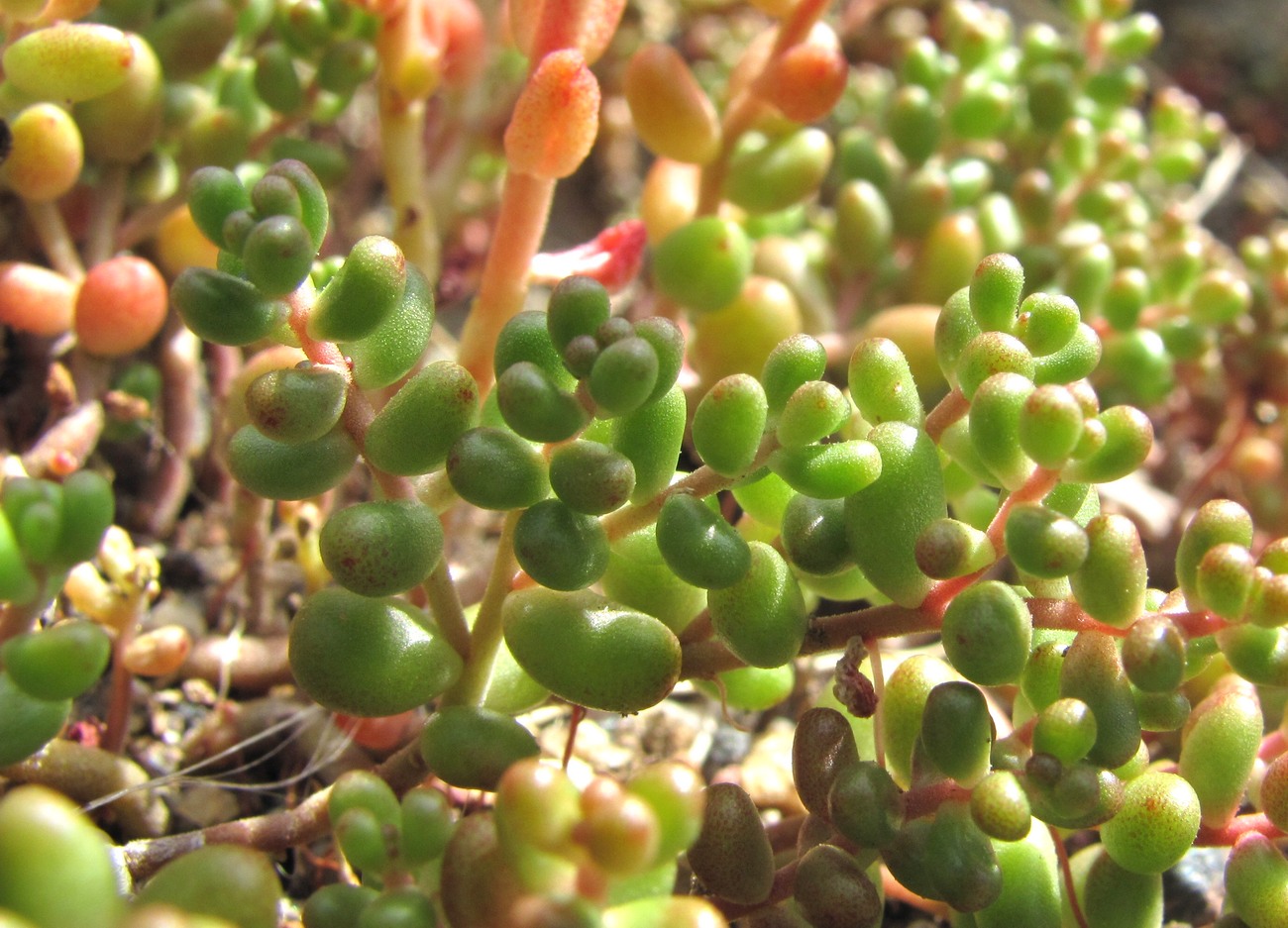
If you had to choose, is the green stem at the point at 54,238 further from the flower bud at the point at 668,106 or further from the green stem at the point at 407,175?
the flower bud at the point at 668,106

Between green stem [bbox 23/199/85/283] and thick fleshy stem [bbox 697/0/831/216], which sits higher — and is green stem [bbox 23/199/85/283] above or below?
below

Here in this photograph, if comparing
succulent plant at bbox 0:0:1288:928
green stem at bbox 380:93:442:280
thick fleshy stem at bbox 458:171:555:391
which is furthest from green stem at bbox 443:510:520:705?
green stem at bbox 380:93:442:280

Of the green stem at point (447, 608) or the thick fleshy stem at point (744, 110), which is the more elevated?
the thick fleshy stem at point (744, 110)

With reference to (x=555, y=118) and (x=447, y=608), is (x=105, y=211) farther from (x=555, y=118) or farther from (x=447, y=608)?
(x=447, y=608)

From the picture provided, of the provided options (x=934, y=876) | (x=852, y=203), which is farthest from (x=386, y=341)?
(x=852, y=203)

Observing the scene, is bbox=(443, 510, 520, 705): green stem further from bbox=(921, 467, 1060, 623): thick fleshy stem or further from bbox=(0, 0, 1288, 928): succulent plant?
bbox=(921, 467, 1060, 623): thick fleshy stem

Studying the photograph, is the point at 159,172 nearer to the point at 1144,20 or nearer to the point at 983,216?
the point at 983,216

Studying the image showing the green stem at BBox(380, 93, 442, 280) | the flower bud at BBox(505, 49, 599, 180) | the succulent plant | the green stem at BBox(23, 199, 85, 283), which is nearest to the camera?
the succulent plant

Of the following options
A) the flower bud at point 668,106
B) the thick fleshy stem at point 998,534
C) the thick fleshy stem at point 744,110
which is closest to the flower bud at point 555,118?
the flower bud at point 668,106
